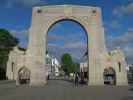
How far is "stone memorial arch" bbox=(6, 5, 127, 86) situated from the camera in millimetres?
39719

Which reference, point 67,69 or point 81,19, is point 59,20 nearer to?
point 81,19

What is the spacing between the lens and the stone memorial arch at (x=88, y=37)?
3972cm

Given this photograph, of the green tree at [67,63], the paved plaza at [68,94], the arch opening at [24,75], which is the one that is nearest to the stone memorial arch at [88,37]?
the arch opening at [24,75]

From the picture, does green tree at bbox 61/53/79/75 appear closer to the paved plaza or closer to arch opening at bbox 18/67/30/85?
arch opening at bbox 18/67/30/85

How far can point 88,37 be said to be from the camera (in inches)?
1582

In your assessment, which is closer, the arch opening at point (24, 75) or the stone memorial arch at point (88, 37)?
the stone memorial arch at point (88, 37)

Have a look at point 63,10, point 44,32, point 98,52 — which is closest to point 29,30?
point 44,32

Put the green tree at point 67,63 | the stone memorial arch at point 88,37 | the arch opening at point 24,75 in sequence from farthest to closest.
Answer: the green tree at point 67,63, the arch opening at point 24,75, the stone memorial arch at point 88,37

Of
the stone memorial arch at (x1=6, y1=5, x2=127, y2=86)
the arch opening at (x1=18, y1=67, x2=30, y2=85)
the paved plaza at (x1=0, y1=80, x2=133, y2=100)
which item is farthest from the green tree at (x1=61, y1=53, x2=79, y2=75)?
the paved plaza at (x1=0, y1=80, x2=133, y2=100)

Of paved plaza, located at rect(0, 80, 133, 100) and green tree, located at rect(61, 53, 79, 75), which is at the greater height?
green tree, located at rect(61, 53, 79, 75)

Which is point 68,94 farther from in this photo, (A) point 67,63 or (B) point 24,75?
(A) point 67,63

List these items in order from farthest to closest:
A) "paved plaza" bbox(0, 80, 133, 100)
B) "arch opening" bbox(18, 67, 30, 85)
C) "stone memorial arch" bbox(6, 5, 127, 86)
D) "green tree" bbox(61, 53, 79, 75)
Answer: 1. "green tree" bbox(61, 53, 79, 75)
2. "arch opening" bbox(18, 67, 30, 85)
3. "stone memorial arch" bbox(6, 5, 127, 86)
4. "paved plaza" bbox(0, 80, 133, 100)

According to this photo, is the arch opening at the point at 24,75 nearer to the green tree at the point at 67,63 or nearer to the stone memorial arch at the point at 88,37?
the stone memorial arch at the point at 88,37

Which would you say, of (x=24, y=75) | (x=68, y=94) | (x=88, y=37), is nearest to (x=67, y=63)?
(x=24, y=75)
